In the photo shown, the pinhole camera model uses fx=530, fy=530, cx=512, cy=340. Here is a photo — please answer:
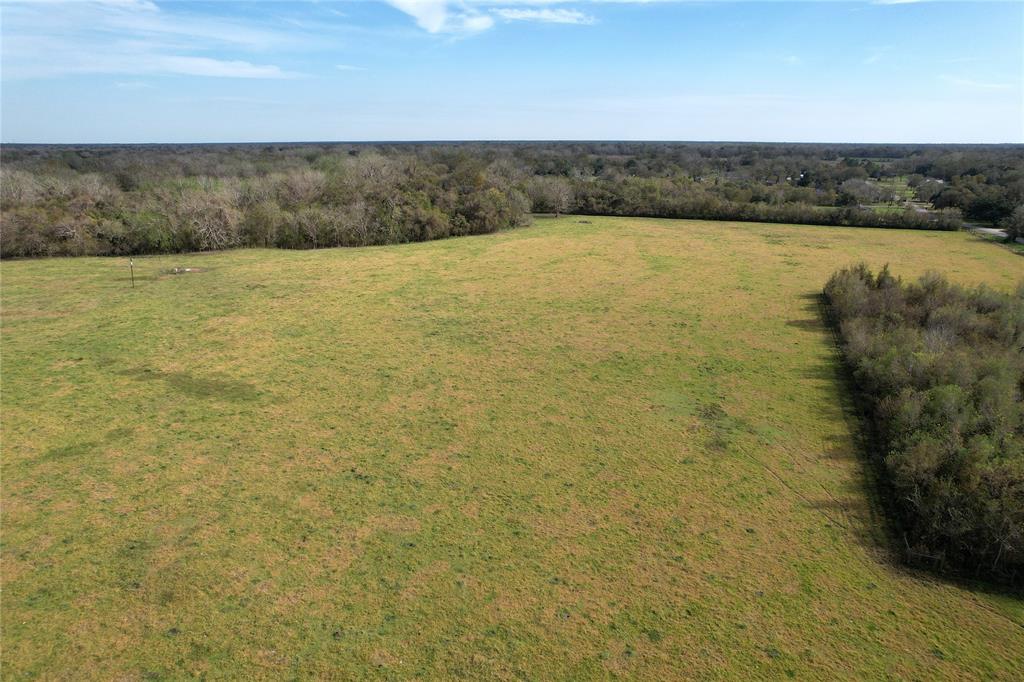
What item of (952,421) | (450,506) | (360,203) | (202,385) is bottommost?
(450,506)

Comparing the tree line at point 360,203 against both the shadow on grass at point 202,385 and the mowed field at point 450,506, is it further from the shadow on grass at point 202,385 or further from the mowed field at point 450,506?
the shadow on grass at point 202,385

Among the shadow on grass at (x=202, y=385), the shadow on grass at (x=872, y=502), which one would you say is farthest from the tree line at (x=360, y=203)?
the shadow on grass at (x=872, y=502)

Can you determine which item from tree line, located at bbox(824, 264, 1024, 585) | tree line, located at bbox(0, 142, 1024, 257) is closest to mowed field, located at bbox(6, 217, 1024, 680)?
tree line, located at bbox(824, 264, 1024, 585)

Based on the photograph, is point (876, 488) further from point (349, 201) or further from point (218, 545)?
point (349, 201)

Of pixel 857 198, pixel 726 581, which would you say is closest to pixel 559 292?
pixel 726 581

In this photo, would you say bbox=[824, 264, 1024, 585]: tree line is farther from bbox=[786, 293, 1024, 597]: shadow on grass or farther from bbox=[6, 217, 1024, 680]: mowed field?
bbox=[6, 217, 1024, 680]: mowed field

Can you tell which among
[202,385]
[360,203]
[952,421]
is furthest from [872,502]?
[360,203]

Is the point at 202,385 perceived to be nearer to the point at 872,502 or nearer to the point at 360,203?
the point at 872,502
